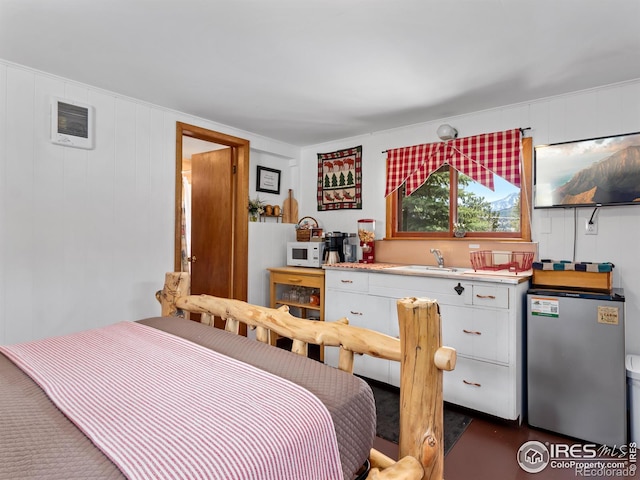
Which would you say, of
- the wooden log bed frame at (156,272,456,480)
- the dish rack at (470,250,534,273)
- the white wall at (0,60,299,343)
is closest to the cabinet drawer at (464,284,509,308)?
the dish rack at (470,250,534,273)

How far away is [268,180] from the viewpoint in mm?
4117

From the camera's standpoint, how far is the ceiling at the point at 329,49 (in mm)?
1763

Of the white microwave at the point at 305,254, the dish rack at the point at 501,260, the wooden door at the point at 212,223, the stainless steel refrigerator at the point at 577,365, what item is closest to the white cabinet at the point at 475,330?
the stainless steel refrigerator at the point at 577,365

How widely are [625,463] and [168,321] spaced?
2551 millimetres

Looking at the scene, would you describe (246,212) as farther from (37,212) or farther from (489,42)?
(489,42)

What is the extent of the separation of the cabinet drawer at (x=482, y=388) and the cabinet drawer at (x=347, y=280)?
0.91 m

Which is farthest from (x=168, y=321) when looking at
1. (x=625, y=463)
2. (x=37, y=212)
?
(x=625, y=463)

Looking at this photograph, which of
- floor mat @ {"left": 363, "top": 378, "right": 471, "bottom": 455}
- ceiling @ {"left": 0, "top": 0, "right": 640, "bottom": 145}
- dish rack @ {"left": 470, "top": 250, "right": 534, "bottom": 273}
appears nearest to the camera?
ceiling @ {"left": 0, "top": 0, "right": 640, "bottom": 145}

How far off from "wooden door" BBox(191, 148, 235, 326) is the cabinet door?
45.6 inches

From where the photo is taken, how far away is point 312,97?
2.83 metres

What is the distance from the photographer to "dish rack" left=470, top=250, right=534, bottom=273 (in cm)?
279

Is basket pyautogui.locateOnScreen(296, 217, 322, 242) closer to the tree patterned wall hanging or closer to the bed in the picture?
the tree patterned wall hanging

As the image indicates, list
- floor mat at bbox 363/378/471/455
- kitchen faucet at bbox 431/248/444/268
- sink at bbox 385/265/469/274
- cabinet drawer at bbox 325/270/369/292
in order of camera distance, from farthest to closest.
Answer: kitchen faucet at bbox 431/248/444/268 < cabinet drawer at bbox 325/270/369/292 < sink at bbox 385/265/469/274 < floor mat at bbox 363/378/471/455

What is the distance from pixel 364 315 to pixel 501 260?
114 cm
